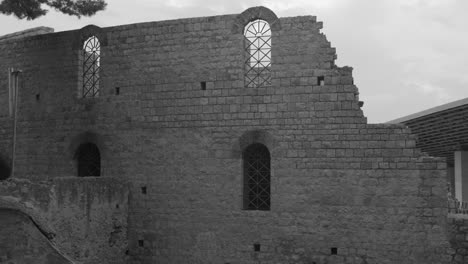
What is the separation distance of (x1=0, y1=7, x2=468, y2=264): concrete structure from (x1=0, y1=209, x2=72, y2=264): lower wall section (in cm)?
49

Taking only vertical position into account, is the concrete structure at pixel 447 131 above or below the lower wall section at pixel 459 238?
above

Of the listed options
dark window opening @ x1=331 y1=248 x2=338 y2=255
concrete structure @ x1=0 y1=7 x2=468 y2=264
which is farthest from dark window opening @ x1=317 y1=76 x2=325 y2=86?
dark window opening @ x1=331 y1=248 x2=338 y2=255

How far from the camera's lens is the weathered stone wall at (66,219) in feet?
25.6

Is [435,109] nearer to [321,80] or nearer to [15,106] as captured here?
[321,80]

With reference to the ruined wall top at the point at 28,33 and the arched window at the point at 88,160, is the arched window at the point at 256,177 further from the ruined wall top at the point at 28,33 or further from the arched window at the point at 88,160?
the ruined wall top at the point at 28,33

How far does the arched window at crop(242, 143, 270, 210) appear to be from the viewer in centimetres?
1080

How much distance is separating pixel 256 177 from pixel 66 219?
3.78 metres

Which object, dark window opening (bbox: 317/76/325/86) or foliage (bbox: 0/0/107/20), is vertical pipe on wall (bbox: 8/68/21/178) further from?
dark window opening (bbox: 317/76/325/86)

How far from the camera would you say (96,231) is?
1017 cm

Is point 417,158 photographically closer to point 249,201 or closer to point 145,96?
point 249,201

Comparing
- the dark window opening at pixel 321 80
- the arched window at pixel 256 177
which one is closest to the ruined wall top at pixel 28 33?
the arched window at pixel 256 177

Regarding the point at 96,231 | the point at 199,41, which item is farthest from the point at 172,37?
the point at 96,231

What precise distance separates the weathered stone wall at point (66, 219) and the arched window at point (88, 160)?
1.41 m

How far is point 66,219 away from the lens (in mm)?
9320
